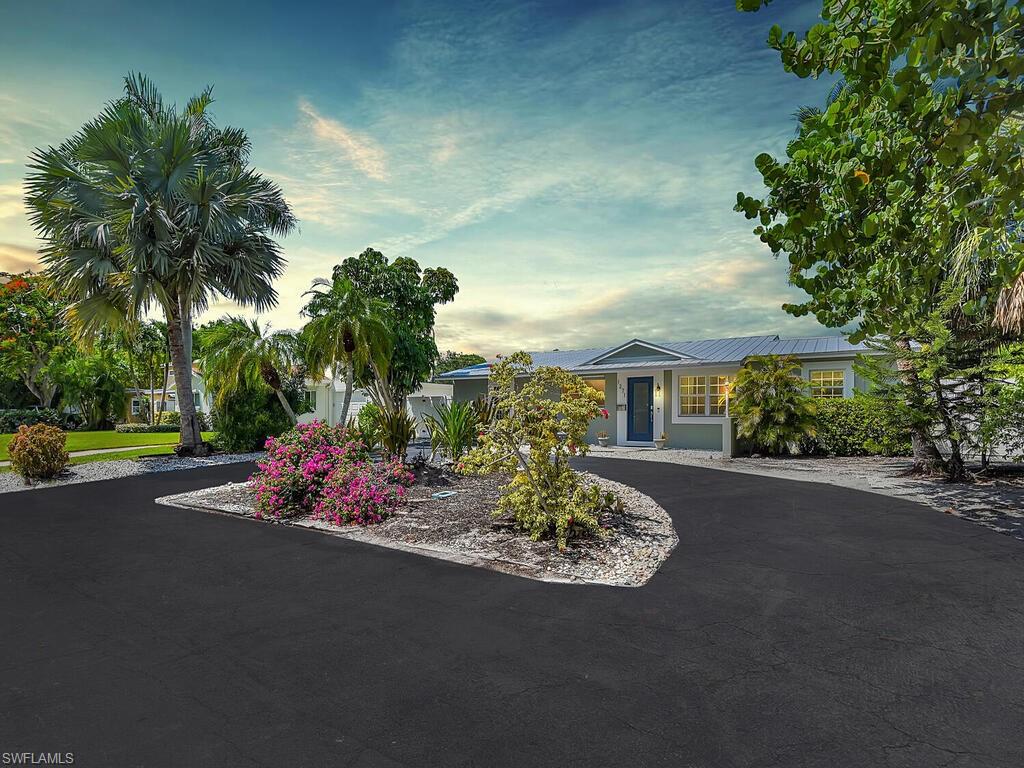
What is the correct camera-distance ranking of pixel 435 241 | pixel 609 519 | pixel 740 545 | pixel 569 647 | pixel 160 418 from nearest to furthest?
pixel 569 647 → pixel 740 545 → pixel 609 519 → pixel 435 241 → pixel 160 418

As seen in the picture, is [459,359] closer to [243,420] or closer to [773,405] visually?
[243,420]

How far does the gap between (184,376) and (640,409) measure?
14802 mm

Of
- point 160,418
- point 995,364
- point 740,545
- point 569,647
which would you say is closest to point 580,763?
point 569,647

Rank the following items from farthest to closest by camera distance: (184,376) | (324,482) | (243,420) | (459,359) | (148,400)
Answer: (459,359)
(148,400)
(243,420)
(184,376)
(324,482)

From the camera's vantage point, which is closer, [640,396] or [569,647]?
[569,647]

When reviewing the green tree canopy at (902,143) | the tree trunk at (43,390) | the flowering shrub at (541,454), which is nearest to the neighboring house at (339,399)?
the tree trunk at (43,390)

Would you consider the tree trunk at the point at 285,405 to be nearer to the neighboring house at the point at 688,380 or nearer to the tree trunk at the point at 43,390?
the neighboring house at the point at 688,380

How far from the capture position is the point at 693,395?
17.5m

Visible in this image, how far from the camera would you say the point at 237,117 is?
1698 centimetres

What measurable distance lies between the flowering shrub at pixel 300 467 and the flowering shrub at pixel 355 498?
0.84 feet

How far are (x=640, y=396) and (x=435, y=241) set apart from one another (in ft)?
30.0

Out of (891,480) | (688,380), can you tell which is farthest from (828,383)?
(891,480)

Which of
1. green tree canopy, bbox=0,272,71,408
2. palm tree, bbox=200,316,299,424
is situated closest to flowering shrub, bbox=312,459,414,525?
palm tree, bbox=200,316,299,424

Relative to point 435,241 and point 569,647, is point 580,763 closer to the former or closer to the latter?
point 569,647
